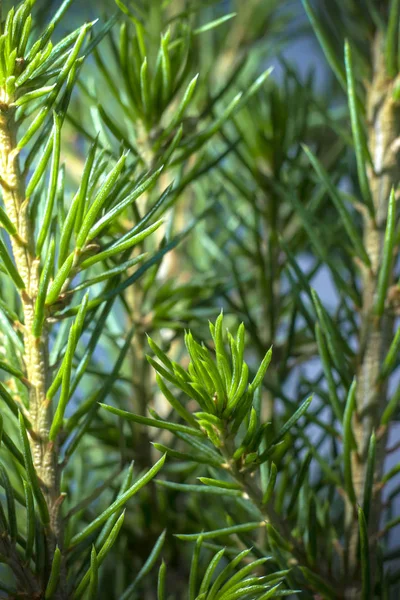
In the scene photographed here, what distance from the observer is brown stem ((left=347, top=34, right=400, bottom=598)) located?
256 mm

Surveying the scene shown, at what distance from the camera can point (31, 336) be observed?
0.20 m

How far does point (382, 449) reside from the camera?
0.85 ft

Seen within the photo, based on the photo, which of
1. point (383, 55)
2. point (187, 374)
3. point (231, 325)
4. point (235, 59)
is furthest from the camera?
point (235, 59)

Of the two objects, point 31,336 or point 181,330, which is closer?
point 31,336

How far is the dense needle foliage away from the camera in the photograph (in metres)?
0.19

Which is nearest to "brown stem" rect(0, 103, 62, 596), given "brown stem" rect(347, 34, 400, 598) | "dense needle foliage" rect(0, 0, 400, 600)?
"dense needle foliage" rect(0, 0, 400, 600)

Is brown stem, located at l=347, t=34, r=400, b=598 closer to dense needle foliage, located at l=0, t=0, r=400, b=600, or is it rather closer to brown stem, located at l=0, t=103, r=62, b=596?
dense needle foliage, located at l=0, t=0, r=400, b=600

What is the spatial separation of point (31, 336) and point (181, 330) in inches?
4.6

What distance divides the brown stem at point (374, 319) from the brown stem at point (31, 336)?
0.36 ft

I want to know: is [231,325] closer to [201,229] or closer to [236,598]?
[201,229]

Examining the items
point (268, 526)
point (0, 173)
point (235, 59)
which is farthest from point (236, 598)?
point (235, 59)

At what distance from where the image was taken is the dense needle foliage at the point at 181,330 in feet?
0.61

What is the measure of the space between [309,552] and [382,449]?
0.05 metres

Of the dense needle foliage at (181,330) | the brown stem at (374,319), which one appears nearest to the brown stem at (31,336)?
the dense needle foliage at (181,330)
